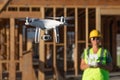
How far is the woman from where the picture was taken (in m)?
6.14

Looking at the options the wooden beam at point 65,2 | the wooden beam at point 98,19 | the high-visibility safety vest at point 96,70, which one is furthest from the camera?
the wooden beam at point 98,19

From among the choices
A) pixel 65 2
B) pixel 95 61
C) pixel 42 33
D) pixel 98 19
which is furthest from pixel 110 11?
pixel 95 61

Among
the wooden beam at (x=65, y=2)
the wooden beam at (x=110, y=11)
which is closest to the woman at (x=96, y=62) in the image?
the wooden beam at (x=65, y=2)

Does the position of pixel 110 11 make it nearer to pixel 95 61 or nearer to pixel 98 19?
pixel 98 19

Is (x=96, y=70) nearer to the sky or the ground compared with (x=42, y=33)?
nearer to the ground

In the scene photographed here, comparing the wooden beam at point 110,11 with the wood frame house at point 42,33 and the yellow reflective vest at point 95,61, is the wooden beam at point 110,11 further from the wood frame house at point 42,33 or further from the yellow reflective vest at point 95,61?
the yellow reflective vest at point 95,61

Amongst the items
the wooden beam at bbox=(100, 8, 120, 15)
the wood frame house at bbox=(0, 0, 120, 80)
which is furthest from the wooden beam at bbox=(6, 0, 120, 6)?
the wooden beam at bbox=(100, 8, 120, 15)

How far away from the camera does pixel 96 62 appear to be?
617 centimetres

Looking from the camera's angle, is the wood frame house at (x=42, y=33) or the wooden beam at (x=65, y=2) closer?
the wood frame house at (x=42, y=33)

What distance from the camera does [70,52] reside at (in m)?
25.6

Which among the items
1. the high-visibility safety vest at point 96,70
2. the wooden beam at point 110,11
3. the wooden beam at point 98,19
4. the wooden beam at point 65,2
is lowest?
the high-visibility safety vest at point 96,70

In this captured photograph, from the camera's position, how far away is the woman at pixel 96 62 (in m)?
6.14

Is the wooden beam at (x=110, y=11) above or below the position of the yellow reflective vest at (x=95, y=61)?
above

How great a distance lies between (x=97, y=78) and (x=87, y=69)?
200 millimetres
